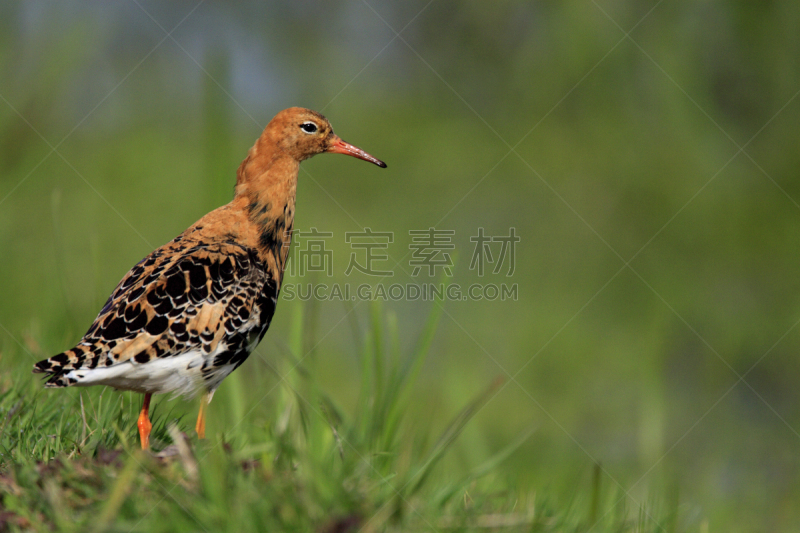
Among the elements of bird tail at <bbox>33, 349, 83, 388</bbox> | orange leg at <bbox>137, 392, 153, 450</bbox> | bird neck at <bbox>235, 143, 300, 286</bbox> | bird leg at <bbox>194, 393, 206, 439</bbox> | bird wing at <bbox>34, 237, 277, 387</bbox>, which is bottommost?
bird tail at <bbox>33, 349, 83, 388</bbox>

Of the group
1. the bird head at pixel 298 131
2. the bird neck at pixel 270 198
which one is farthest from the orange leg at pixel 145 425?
the bird head at pixel 298 131

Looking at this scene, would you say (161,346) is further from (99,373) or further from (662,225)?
(662,225)

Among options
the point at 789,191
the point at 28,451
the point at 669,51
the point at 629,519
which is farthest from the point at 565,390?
the point at 28,451

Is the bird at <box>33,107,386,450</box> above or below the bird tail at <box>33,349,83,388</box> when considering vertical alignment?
above

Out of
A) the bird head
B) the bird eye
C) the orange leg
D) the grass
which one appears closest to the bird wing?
the orange leg

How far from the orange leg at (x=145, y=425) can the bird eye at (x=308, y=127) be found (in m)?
2.40

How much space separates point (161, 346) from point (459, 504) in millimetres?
2105

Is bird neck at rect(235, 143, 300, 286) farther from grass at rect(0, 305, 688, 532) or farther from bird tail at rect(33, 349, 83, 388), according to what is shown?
grass at rect(0, 305, 688, 532)

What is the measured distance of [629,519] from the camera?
11.3 ft

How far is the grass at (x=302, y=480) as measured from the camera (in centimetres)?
246

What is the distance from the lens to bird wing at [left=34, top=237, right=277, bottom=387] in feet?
12.9

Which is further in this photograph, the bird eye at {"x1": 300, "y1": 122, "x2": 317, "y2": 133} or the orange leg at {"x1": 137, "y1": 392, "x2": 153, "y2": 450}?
the bird eye at {"x1": 300, "y1": 122, "x2": 317, "y2": 133}

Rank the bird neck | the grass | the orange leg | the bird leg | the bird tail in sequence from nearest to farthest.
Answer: the grass < the orange leg < the bird tail < the bird leg < the bird neck

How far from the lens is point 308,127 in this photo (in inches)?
210
